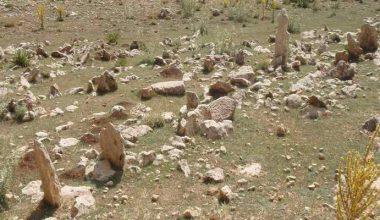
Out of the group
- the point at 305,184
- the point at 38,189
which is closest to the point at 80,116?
the point at 38,189

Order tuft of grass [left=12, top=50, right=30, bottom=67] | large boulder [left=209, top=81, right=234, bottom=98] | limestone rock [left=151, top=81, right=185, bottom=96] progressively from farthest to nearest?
tuft of grass [left=12, top=50, right=30, bottom=67], limestone rock [left=151, top=81, right=185, bottom=96], large boulder [left=209, top=81, right=234, bottom=98]

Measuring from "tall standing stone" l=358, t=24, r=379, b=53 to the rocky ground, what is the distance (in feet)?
0.12

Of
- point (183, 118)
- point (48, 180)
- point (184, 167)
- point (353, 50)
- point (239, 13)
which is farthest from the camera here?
point (239, 13)

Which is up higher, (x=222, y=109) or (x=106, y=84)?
(x=222, y=109)

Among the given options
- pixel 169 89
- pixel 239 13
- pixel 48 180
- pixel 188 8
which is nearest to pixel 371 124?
pixel 169 89

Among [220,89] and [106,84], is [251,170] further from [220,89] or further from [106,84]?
[106,84]

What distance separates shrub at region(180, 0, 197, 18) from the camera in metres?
24.3

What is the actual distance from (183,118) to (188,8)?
1440cm

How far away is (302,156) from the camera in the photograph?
999 cm

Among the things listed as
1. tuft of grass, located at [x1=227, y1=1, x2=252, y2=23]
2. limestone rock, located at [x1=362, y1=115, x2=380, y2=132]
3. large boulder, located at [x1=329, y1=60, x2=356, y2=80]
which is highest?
limestone rock, located at [x1=362, y1=115, x2=380, y2=132]

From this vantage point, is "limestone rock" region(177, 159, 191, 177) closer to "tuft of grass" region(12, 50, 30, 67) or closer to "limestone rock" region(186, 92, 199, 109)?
"limestone rock" region(186, 92, 199, 109)

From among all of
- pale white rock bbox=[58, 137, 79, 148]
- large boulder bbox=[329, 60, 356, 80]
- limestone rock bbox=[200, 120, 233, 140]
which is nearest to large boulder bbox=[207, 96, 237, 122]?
limestone rock bbox=[200, 120, 233, 140]

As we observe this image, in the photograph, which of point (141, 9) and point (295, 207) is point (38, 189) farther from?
point (141, 9)

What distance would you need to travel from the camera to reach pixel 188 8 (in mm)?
24594
